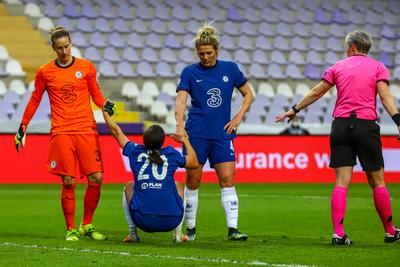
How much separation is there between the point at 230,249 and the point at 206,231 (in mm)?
2072

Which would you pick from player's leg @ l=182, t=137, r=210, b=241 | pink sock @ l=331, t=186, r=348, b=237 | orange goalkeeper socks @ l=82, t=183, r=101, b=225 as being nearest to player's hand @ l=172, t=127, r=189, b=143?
player's leg @ l=182, t=137, r=210, b=241

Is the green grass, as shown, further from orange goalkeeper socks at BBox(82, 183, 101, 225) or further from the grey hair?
the grey hair

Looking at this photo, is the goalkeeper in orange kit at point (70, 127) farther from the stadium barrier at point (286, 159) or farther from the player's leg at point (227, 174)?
the stadium barrier at point (286, 159)

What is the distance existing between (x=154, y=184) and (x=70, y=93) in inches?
59.6

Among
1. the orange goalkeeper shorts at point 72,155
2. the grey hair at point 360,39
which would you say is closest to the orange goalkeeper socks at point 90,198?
the orange goalkeeper shorts at point 72,155

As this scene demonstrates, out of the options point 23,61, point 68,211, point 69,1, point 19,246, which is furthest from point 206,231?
point 69,1

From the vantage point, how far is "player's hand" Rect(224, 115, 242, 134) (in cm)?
979

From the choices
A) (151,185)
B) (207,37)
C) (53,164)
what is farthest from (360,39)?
(53,164)

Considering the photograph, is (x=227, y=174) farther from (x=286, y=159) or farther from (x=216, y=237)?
(x=286, y=159)

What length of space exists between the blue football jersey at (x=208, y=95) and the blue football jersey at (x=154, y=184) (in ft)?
2.40

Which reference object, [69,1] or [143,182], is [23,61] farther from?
[143,182]

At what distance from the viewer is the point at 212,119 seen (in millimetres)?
9859

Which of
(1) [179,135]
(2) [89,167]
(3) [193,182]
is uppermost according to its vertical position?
(1) [179,135]

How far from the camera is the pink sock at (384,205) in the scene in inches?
375
